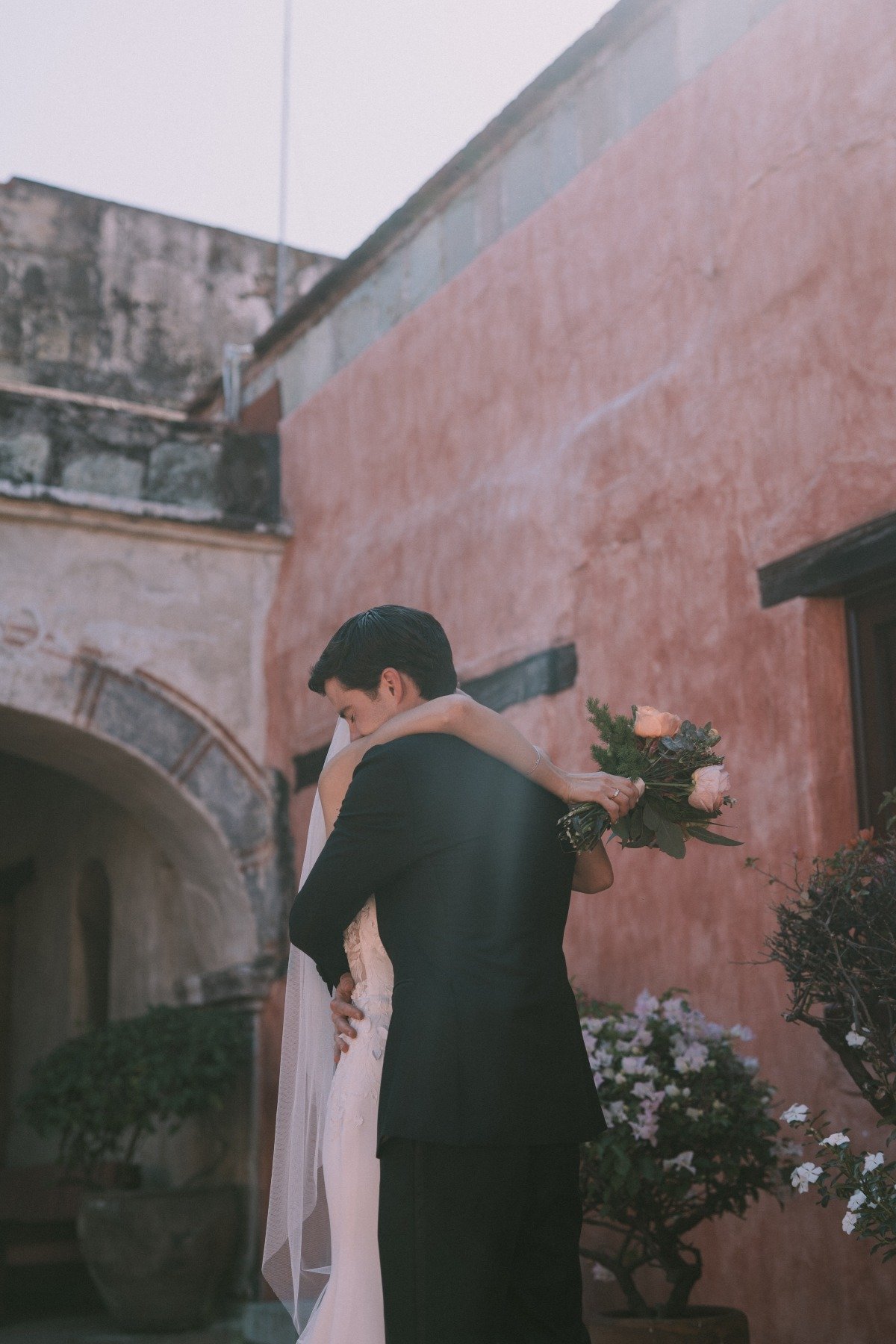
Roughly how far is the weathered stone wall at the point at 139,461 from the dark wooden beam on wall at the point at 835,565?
12.8 feet

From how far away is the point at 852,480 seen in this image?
4.51 m

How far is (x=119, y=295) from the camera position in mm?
10953

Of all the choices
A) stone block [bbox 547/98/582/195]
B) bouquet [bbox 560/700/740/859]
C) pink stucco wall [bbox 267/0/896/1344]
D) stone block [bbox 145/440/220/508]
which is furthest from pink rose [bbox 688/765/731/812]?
stone block [bbox 145/440/220/508]

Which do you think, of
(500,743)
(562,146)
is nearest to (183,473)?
(562,146)

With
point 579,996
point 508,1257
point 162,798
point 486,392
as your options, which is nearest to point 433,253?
point 486,392

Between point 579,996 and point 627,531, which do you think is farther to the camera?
point 627,531

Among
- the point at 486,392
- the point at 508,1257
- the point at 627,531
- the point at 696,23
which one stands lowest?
the point at 508,1257

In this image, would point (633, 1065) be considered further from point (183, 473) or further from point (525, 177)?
point (183, 473)

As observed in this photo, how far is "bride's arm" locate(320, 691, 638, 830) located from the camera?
107 inches

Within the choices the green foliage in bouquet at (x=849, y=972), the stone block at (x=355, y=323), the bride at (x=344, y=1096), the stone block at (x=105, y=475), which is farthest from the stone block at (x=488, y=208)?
the bride at (x=344, y=1096)

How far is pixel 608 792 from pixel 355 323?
5.60 m

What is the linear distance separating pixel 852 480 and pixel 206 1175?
5.24 meters

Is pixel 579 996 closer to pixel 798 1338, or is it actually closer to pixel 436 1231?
pixel 798 1338

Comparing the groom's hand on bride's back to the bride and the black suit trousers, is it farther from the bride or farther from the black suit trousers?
the black suit trousers
